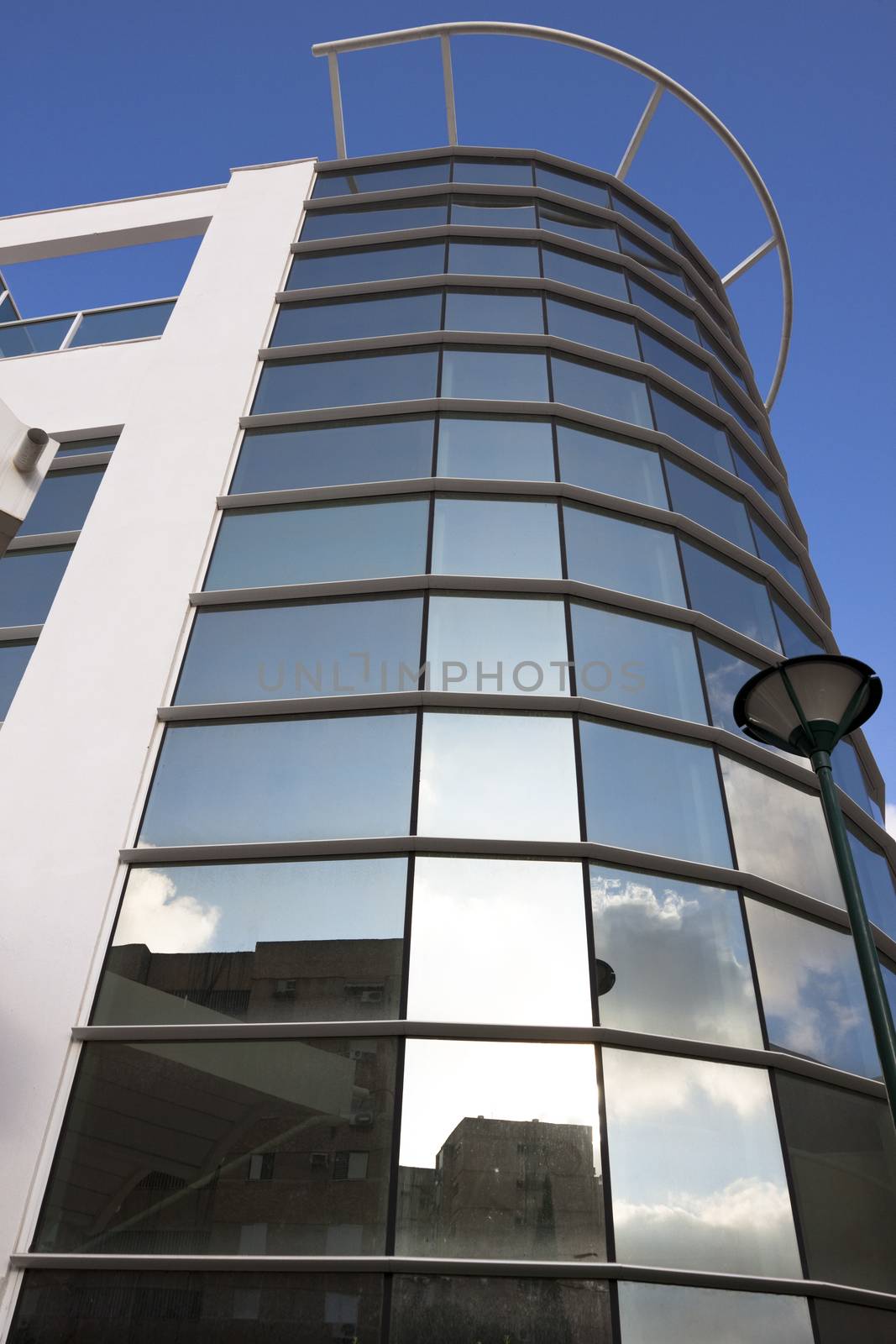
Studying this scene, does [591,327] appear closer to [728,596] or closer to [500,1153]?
[728,596]

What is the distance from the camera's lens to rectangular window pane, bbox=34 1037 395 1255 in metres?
8.06

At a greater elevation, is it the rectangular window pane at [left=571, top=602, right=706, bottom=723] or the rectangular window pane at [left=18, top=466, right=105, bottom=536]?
the rectangular window pane at [left=18, top=466, right=105, bottom=536]

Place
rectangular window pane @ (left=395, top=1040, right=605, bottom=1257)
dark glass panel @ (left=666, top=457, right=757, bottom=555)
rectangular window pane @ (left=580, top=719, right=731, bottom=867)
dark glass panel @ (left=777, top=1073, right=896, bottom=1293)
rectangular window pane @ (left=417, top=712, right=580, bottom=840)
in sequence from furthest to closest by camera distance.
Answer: dark glass panel @ (left=666, top=457, right=757, bottom=555) → rectangular window pane @ (left=580, top=719, right=731, bottom=867) → rectangular window pane @ (left=417, top=712, right=580, bottom=840) → dark glass panel @ (left=777, top=1073, right=896, bottom=1293) → rectangular window pane @ (left=395, top=1040, right=605, bottom=1257)

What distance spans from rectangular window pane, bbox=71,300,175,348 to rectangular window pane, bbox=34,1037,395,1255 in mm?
11946

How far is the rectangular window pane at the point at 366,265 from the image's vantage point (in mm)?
16859

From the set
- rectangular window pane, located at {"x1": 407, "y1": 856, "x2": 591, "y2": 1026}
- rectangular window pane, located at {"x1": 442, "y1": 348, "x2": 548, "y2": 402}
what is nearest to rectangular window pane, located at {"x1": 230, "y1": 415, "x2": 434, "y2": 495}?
rectangular window pane, located at {"x1": 442, "y1": 348, "x2": 548, "y2": 402}

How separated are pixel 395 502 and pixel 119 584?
3.51 m

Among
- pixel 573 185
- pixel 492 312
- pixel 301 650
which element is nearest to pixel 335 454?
pixel 301 650

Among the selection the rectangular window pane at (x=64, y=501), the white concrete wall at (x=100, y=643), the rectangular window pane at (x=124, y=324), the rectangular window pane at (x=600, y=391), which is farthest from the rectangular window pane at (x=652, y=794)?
the rectangular window pane at (x=124, y=324)

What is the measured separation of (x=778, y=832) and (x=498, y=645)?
358 centimetres

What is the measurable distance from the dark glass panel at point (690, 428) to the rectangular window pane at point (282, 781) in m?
6.73

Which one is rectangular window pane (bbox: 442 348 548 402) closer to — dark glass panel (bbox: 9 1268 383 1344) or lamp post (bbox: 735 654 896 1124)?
lamp post (bbox: 735 654 896 1124)

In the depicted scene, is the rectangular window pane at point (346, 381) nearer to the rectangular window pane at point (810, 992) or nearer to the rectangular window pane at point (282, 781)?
the rectangular window pane at point (282, 781)

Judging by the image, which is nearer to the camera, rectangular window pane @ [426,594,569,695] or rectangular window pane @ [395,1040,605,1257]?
rectangular window pane @ [395,1040,605,1257]
